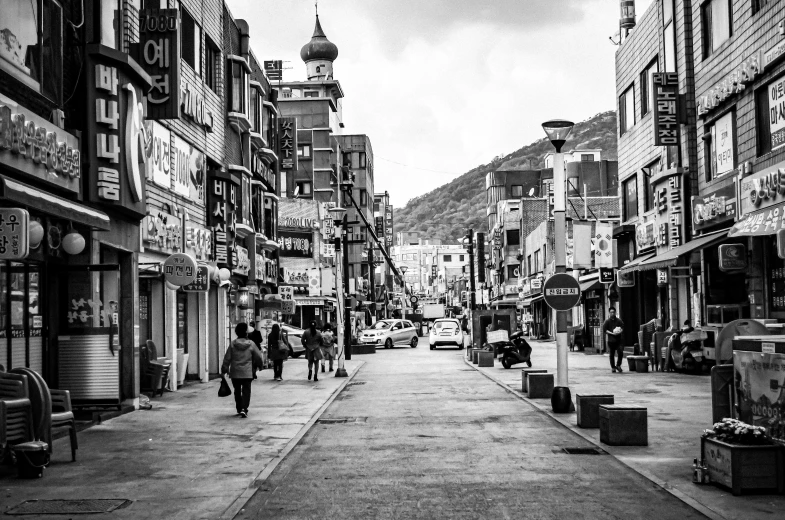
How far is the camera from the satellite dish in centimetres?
1203

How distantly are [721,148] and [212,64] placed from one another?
15.2 metres

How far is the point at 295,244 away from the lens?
69312mm

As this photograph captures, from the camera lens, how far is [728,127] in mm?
26406

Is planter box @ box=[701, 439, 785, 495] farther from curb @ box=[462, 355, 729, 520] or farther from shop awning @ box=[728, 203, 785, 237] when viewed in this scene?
shop awning @ box=[728, 203, 785, 237]

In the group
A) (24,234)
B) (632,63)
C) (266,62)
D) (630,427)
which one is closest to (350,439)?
(630,427)

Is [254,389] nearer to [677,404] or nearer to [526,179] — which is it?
[677,404]

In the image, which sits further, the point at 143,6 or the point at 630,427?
the point at 143,6

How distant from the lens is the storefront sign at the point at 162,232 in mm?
21781

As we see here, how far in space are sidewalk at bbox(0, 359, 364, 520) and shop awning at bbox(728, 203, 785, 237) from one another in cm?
957

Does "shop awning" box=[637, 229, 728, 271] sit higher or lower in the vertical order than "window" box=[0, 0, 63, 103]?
lower

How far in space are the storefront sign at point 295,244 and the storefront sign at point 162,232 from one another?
1713 inches

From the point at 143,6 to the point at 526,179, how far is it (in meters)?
96.3

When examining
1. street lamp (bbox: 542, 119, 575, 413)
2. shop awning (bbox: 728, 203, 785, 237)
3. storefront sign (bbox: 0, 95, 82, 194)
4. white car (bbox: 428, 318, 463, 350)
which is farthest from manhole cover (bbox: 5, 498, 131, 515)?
white car (bbox: 428, 318, 463, 350)

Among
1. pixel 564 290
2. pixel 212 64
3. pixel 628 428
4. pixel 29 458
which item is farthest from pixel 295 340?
pixel 29 458
